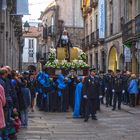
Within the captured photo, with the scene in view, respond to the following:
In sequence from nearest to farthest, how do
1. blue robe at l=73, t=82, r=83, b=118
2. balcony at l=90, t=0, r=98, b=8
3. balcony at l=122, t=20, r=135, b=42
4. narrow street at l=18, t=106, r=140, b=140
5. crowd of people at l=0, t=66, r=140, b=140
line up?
narrow street at l=18, t=106, r=140, b=140 → crowd of people at l=0, t=66, r=140, b=140 → blue robe at l=73, t=82, r=83, b=118 → balcony at l=122, t=20, r=135, b=42 → balcony at l=90, t=0, r=98, b=8

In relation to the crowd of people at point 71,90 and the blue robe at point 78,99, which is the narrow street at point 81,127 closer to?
the blue robe at point 78,99

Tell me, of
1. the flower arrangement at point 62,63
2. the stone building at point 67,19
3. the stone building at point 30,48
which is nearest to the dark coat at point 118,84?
the flower arrangement at point 62,63

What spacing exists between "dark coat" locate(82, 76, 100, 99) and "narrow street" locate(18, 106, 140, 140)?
2.82 feet

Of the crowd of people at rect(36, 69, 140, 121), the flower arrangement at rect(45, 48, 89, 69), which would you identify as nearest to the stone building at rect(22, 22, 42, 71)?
the flower arrangement at rect(45, 48, 89, 69)

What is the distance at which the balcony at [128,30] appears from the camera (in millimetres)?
30078

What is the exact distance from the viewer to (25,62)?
3681 inches

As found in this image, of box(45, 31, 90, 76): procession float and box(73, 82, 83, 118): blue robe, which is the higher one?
box(45, 31, 90, 76): procession float

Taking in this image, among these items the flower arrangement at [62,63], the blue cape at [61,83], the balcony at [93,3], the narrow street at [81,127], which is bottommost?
the narrow street at [81,127]

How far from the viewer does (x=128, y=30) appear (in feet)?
102

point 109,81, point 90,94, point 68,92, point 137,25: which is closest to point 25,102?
point 90,94

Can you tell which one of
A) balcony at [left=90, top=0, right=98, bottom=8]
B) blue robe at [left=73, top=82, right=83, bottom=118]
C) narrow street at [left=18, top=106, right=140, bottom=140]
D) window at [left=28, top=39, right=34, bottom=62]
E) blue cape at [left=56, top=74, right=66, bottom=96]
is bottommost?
narrow street at [left=18, top=106, right=140, bottom=140]

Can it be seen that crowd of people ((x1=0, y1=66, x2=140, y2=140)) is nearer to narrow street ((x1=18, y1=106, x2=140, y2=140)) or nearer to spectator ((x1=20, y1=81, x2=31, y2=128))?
spectator ((x1=20, y1=81, x2=31, y2=128))

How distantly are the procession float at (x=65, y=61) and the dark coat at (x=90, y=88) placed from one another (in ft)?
17.5

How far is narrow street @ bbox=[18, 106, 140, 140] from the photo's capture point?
41.8 feet
